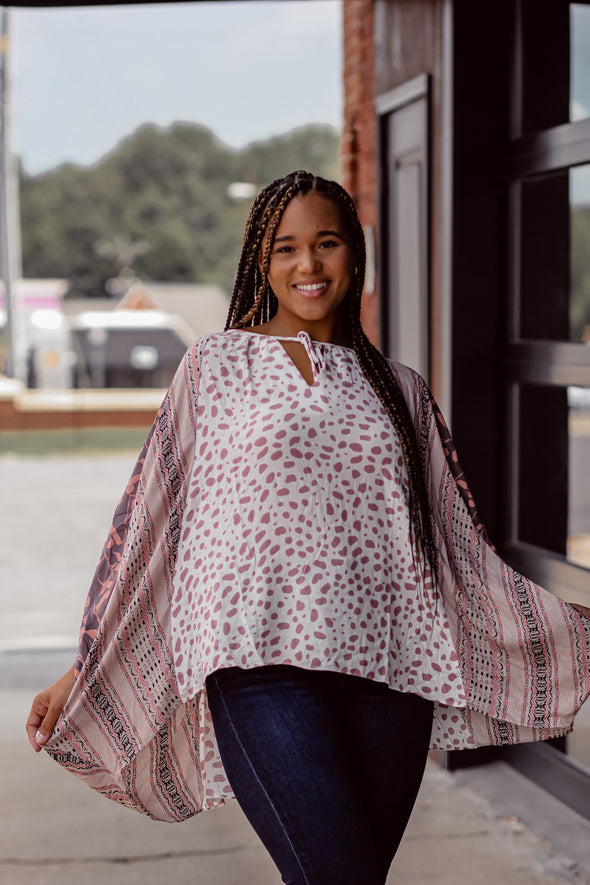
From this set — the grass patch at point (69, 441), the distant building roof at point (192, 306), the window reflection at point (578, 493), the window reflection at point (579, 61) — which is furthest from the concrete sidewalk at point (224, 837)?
the distant building roof at point (192, 306)

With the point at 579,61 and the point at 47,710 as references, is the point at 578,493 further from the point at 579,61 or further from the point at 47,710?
the point at 47,710

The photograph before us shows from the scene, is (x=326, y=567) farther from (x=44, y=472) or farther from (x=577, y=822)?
(x=44, y=472)

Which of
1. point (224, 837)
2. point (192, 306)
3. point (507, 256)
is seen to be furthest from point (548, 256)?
point (192, 306)

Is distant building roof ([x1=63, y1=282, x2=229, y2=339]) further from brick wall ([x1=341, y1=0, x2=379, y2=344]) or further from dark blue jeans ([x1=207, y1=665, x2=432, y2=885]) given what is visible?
dark blue jeans ([x1=207, y1=665, x2=432, y2=885])

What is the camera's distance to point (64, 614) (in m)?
7.43

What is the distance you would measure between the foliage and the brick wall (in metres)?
64.2

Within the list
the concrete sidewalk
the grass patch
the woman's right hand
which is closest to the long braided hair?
the woman's right hand

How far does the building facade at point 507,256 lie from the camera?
4.07 m

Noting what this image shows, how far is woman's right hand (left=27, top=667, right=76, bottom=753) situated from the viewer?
2340 millimetres

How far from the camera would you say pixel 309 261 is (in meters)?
2.19

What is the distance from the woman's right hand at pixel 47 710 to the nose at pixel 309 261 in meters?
0.97

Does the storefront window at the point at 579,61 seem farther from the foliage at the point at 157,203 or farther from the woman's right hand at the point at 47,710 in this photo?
the foliage at the point at 157,203

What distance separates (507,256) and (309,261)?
2.19 meters

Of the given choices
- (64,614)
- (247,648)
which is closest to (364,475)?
(247,648)
